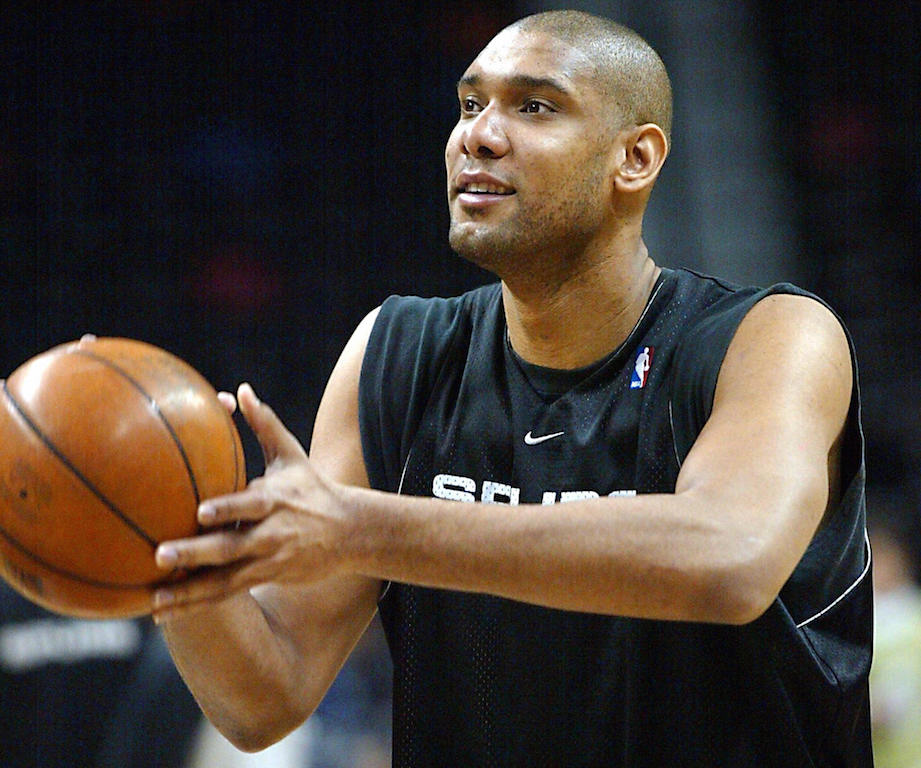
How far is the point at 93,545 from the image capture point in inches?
76.1

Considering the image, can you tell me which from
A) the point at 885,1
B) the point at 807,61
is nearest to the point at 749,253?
the point at 807,61

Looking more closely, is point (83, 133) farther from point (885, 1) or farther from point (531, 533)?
point (531, 533)

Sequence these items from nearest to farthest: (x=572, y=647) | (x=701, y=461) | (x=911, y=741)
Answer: (x=701, y=461) → (x=572, y=647) → (x=911, y=741)

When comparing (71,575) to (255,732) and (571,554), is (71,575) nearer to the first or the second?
(571,554)

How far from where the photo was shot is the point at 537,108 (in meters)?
2.79

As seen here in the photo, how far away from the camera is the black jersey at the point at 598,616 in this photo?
2.54 meters

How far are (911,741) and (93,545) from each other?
381 centimetres

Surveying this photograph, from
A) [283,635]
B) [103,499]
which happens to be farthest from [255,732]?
[103,499]

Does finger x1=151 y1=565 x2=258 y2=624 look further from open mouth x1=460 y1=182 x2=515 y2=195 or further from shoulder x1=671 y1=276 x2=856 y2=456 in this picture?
open mouth x1=460 y1=182 x2=515 y2=195

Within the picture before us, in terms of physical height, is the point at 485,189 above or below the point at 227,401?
above

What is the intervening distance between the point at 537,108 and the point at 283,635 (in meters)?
1.20

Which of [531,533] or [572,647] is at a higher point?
[531,533]

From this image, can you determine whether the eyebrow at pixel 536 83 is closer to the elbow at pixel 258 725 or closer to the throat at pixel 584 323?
the throat at pixel 584 323

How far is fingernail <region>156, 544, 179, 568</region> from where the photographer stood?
1843mm
